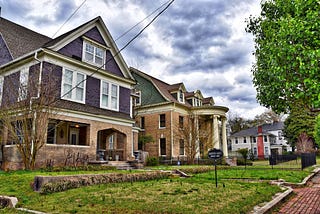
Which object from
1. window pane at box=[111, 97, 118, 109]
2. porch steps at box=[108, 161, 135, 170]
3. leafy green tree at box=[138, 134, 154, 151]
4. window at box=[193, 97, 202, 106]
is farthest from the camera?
window at box=[193, 97, 202, 106]

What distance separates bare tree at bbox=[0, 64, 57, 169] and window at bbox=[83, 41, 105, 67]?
4.47 metres

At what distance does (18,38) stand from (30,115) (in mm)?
8766

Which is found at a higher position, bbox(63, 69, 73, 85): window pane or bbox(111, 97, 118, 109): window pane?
bbox(63, 69, 73, 85): window pane

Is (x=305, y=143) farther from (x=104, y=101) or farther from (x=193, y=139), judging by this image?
(x=104, y=101)

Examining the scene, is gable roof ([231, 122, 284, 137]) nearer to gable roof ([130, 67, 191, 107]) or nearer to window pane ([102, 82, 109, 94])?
gable roof ([130, 67, 191, 107])

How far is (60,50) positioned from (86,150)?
21.4 feet

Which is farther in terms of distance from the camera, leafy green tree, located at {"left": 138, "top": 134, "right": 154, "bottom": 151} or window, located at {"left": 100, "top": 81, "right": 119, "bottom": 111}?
leafy green tree, located at {"left": 138, "top": 134, "right": 154, "bottom": 151}

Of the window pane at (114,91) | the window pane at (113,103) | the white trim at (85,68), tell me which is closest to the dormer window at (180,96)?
the white trim at (85,68)

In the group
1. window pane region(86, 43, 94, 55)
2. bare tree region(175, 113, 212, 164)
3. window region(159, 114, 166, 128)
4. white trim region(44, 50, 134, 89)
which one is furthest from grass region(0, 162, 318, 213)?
window region(159, 114, 166, 128)

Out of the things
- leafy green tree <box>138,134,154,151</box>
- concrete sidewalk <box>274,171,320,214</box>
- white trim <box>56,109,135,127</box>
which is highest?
white trim <box>56,109,135,127</box>

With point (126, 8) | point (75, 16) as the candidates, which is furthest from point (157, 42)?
point (126, 8)

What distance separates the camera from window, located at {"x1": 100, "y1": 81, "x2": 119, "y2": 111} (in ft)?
61.7

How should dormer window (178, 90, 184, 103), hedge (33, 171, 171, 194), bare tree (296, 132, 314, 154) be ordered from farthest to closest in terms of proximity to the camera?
bare tree (296, 132, 314, 154) → dormer window (178, 90, 184, 103) → hedge (33, 171, 171, 194)

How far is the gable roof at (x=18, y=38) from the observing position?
17.7m
